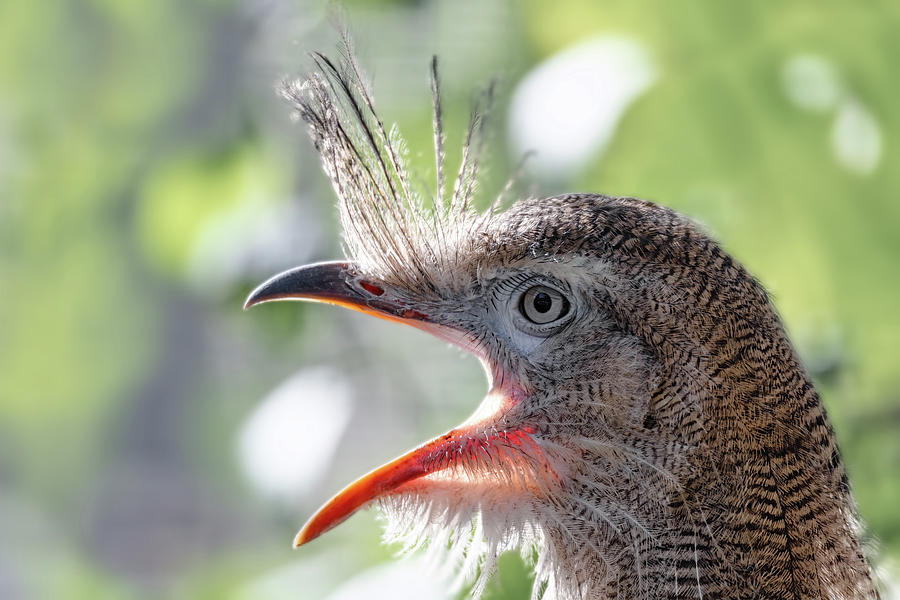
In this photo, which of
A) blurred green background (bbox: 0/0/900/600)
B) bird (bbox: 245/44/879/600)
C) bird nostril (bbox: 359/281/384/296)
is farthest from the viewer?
blurred green background (bbox: 0/0/900/600)

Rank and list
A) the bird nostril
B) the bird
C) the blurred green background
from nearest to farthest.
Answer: the bird → the bird nostril → the blurred green background

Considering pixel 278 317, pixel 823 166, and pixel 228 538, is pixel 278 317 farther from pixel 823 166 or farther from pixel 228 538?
pixel 228 538

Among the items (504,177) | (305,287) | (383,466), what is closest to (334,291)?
(305,287)

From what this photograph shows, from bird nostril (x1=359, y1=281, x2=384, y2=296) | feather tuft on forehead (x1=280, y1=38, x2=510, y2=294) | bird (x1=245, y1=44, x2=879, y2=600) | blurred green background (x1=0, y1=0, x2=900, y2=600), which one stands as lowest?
bird (x1=245, y1=44, x2=879, y2=600)

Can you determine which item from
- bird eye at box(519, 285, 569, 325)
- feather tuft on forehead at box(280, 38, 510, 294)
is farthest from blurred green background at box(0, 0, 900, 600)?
bird eye at box(519, 285, 569, 325)

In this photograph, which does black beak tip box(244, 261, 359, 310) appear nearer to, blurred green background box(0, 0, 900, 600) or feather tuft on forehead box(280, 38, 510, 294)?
feather tuft on forehead box(280, 38, 510, 294)

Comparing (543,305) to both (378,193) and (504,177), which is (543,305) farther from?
(504,177)

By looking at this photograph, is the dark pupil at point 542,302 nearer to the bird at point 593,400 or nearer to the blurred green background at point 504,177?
the bird at point 593,400

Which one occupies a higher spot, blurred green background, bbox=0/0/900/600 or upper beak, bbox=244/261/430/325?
blurred green background, bbox=0/0/900/600
